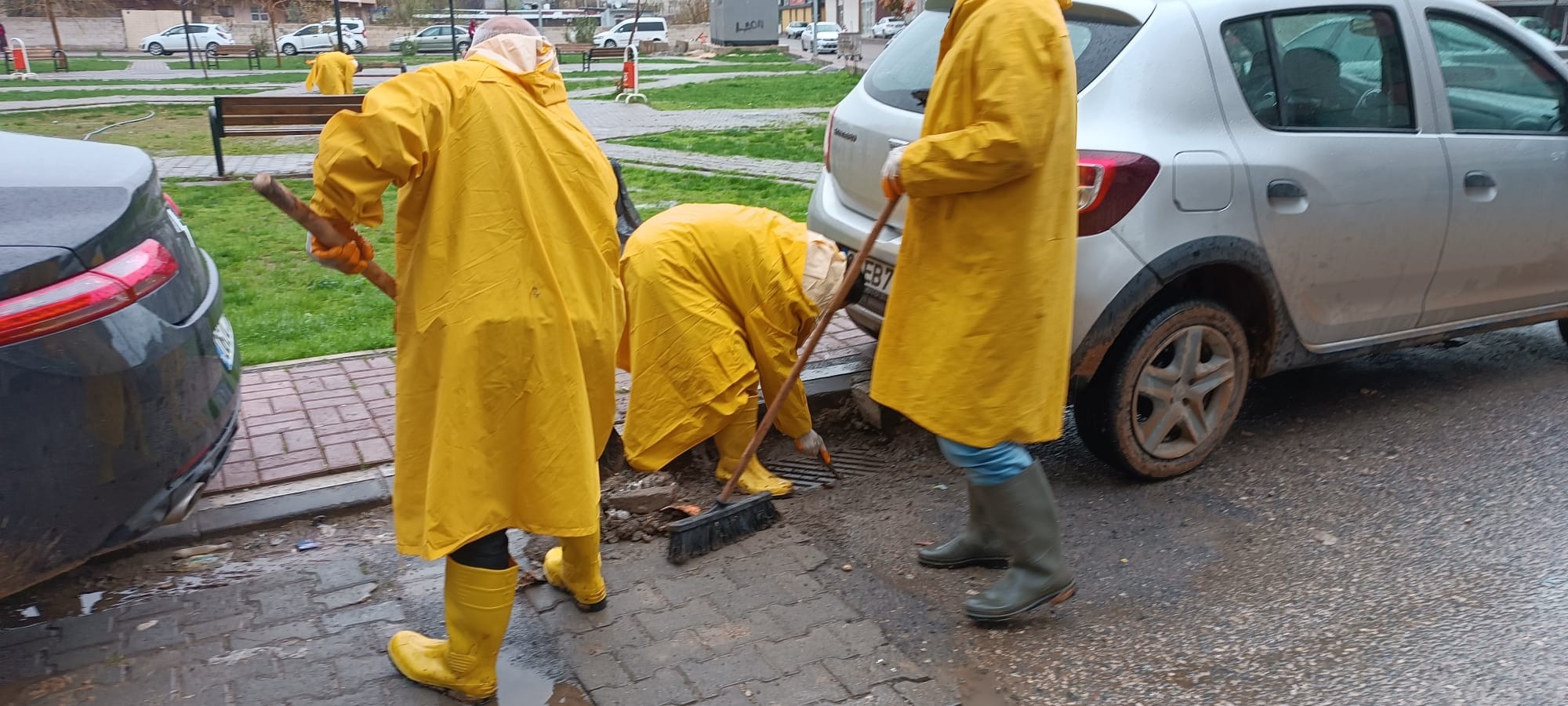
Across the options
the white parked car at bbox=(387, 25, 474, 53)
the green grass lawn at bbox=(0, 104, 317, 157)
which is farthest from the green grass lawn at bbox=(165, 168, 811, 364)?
the white parked car at bbox=(387, 25, 474, 53)

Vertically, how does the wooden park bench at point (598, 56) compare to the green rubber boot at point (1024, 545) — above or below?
below

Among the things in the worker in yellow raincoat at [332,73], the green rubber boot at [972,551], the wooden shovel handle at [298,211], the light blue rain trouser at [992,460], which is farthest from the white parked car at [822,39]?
the wooden shovel handle at [298,211]

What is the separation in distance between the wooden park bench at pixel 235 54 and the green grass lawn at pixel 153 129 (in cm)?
1715

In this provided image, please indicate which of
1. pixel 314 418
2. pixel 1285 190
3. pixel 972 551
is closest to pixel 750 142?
pixel 314 418

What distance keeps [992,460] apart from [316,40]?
46.7 metres

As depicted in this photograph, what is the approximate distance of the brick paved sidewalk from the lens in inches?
117

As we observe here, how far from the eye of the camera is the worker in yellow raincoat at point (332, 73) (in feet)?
32.0

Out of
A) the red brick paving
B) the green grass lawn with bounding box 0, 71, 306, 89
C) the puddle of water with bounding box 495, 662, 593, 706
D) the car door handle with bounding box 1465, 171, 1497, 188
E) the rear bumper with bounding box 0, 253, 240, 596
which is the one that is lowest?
the green grass lawn with bounding box 0, 71, 306, 89

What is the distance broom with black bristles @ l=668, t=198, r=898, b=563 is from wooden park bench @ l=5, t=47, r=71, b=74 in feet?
97.6

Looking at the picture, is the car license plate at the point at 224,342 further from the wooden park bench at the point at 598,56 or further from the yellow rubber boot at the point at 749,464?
the wooden park bench at the point at 598,56

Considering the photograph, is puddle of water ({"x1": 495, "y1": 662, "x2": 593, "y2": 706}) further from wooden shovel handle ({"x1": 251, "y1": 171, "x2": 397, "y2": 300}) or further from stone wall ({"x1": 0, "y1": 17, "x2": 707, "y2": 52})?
stone wall ({"x1": 0, "y1": 17, "x2": 707, "y2": 52})

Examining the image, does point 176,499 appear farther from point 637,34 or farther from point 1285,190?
point 637,34

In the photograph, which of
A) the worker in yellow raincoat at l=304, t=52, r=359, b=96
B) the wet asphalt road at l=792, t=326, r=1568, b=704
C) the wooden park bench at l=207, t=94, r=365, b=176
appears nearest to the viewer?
the wet asphalt road at l=792, t=326, r=1568, b=704

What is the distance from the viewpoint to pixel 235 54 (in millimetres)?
36594
